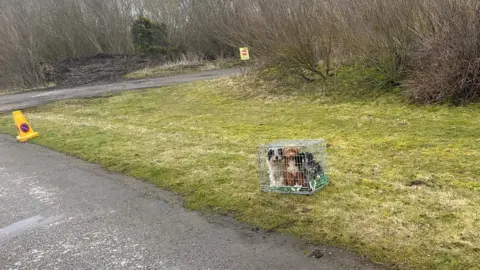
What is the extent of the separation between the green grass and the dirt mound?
1555 cm

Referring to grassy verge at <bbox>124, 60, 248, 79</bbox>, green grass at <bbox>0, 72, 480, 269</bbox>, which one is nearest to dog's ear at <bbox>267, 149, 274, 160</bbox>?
green grass at <bbox>0, 72, 480, 269</bbox>

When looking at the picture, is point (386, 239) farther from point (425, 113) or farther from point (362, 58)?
point (362, 58)

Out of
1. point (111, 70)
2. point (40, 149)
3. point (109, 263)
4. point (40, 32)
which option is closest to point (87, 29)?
point (40, 32)

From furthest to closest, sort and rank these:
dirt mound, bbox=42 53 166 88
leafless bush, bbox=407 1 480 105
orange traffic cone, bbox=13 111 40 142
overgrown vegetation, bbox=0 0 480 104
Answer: dirt mound, bbox=42 53 166 88 < orange traffic cone, bbox=13 111 40 142 < overgrown vegetation, bbox=0 0 480 104 < leafless bush, bbox=407 1 480 105

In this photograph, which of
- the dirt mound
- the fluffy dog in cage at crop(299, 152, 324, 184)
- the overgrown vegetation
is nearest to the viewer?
the fluffy dog in cage at crop(299, 152, 324, 184)

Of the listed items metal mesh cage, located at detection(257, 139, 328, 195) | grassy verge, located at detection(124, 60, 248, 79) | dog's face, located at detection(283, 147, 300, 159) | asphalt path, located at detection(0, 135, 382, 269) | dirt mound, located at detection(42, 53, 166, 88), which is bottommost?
asphalt path, located at detection(0, 135, 382, 269)

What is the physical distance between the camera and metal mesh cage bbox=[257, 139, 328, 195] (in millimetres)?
5164

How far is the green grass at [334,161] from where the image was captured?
397 centimetres

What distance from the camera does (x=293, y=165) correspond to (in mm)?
5199

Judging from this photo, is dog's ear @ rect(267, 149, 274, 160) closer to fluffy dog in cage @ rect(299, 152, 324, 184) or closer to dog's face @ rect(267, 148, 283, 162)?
dog's face @ rect(267, 148, 283, 162)

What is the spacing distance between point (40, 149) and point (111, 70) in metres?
22.3

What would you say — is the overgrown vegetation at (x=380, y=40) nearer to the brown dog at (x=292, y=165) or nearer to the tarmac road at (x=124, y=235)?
the brown dog at (x=292, y=165)

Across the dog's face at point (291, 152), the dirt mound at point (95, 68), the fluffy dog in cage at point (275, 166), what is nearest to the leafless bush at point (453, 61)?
the dog's face at point (291, 152)

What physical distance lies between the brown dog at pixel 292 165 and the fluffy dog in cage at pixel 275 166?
0.22 ft
